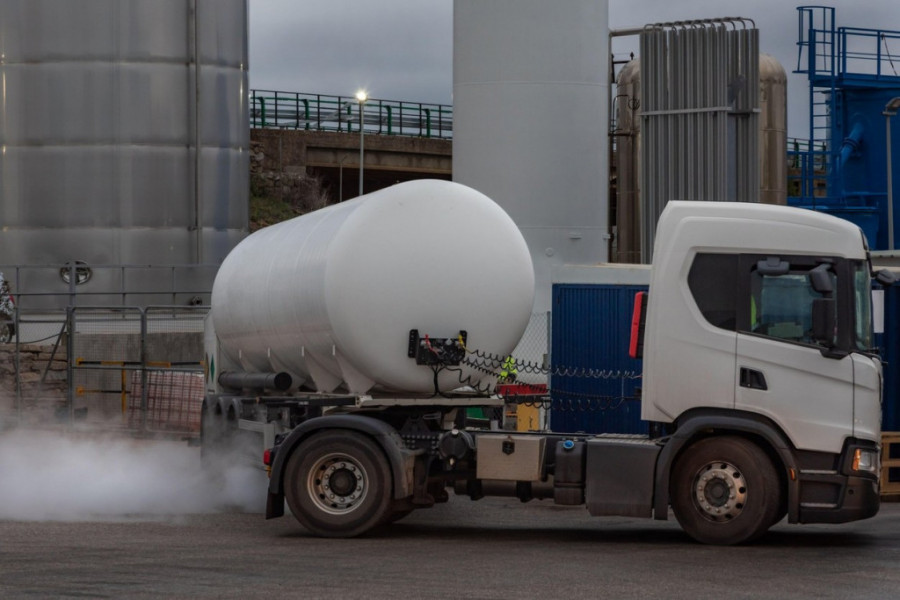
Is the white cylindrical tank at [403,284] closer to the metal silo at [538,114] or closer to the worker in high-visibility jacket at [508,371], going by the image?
the worker in high-visibility jacket at [508,371]

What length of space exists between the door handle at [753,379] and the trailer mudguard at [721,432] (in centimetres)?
25

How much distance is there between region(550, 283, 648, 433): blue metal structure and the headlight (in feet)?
25.9

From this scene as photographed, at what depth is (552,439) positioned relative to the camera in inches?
553

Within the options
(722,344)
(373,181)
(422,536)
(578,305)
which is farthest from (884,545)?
(373,181)

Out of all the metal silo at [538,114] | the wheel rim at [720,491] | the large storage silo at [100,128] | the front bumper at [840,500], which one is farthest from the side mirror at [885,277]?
the large storage silo at [100,128]

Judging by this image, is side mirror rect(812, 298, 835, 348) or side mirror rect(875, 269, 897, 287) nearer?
side mirror rect(812, 298, 835, 348)

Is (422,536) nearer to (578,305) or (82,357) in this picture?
(578,305)

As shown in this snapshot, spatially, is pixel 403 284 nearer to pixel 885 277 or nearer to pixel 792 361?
pixel 792 361

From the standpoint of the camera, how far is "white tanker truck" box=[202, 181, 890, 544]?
516 inches

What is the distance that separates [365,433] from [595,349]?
8.06 metres

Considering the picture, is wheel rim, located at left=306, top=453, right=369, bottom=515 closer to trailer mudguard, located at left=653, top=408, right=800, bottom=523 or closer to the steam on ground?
the steam on ground

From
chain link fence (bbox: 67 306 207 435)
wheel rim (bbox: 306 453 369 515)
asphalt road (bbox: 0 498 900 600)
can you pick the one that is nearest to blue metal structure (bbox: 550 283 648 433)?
asphalt road (bbox: 0 498 900 600)

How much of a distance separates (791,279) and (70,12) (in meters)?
25.7

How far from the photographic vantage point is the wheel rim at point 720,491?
519 inches
